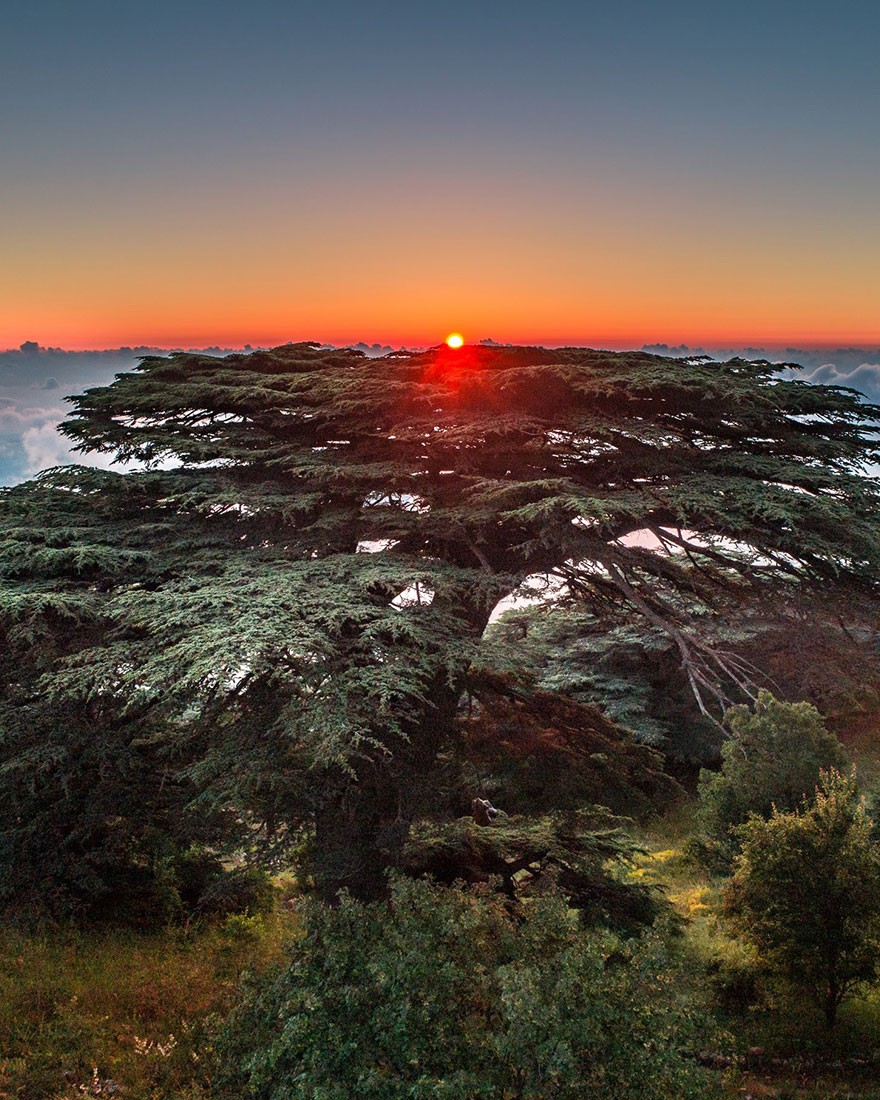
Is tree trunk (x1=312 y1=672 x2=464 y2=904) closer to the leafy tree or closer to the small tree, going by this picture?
the leafy tree

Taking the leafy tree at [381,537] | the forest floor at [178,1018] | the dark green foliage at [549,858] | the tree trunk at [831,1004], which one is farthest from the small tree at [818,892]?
the leafy tree at [381,537]

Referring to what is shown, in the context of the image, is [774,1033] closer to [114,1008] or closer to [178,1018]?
[178,1018]

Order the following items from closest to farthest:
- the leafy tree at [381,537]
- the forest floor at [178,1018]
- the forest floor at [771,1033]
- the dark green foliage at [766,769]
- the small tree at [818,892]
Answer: the leafy tree at [381,537] → the forest floor at [178,1018] → the forest floor at [771,1033] → the small tree at [818,892] → the dark green foliage at [766,769]

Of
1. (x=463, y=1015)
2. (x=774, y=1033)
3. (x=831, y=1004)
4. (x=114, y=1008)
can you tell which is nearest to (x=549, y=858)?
(x=463, y=1015)

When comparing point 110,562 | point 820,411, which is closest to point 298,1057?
point 110,562

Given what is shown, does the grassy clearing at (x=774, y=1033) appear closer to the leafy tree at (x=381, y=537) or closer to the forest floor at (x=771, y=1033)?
the forest floor at (x=771, y=1033)

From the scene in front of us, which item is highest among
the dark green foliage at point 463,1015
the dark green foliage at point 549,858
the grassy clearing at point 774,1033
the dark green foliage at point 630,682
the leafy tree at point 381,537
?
the leafy tree at point 381,537
